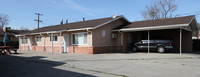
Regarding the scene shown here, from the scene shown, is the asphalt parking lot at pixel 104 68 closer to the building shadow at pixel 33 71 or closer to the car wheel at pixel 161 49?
the building shadow at pixel 33 71

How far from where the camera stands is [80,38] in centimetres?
1572

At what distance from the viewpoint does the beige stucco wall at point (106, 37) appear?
14.9 metres

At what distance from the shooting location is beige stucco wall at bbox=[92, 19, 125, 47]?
14928 millimetres

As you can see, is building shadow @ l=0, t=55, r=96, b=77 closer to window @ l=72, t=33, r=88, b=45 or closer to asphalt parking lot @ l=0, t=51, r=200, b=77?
asphalt parking lot @ l=0, t=51, r=200, b=77

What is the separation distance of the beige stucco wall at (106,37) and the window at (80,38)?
3.36 feet

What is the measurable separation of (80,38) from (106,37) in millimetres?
2648

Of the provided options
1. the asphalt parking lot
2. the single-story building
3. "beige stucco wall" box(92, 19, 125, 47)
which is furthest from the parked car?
the asphalt parking lot

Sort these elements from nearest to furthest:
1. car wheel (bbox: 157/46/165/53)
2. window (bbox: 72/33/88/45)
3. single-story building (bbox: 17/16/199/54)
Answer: single-story building (bbox: 17/16/199/54)
car wheel (bbox: 157/46/165/53)
window (bbox: 72/33/88/45)

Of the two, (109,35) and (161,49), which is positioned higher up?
(109,35)

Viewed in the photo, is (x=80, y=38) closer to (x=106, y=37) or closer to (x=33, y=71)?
(x=106, y=37)

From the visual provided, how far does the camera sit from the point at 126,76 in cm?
612

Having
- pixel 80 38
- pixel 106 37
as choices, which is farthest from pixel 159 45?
pixel 80 38

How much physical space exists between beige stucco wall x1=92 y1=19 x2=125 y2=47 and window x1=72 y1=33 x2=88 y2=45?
3.36ft

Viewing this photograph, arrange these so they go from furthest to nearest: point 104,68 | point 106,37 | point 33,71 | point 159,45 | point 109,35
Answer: point 109,35 < point 106,37 < point 159,45 < point 104,68 < point 33,71
